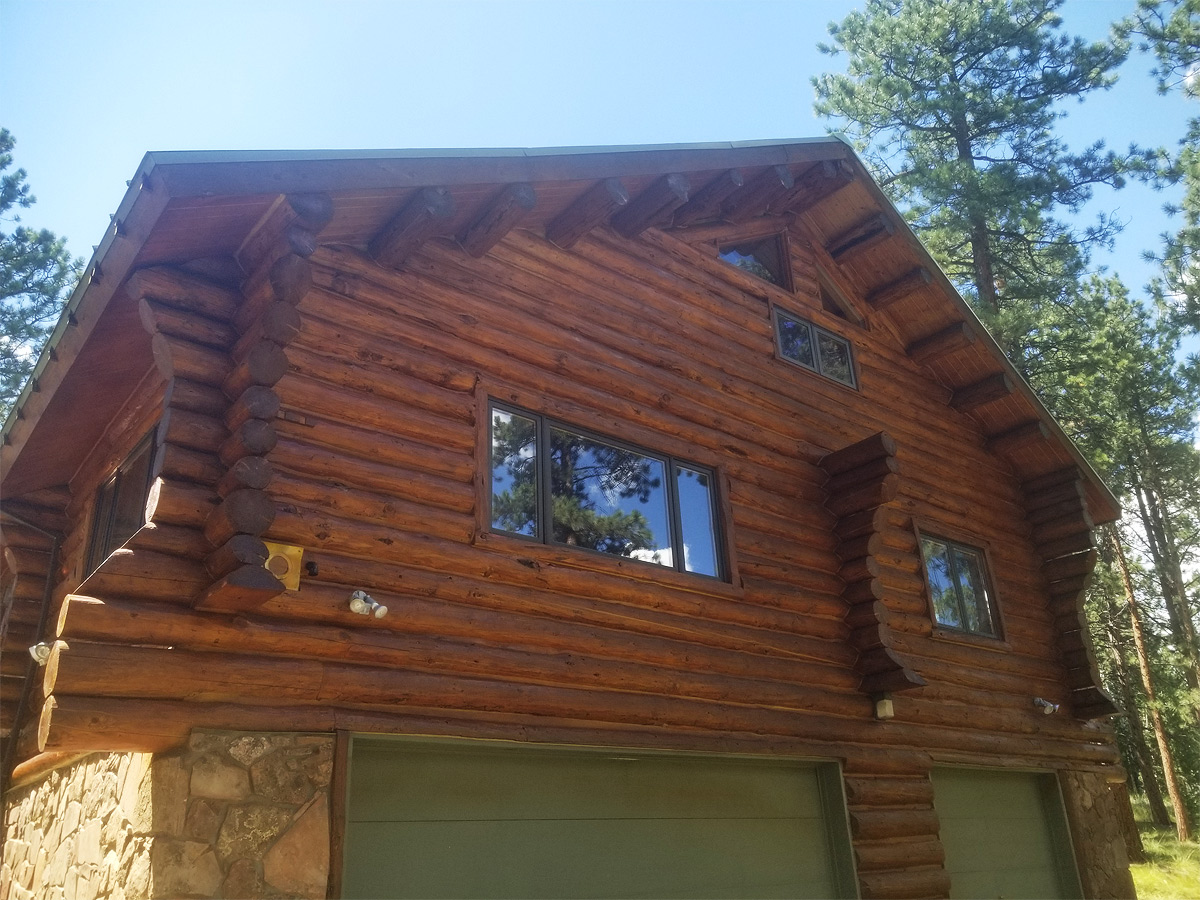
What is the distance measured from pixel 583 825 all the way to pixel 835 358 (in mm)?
6495

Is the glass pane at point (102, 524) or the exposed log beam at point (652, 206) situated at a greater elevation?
the exposed log beam at point (652, 206)

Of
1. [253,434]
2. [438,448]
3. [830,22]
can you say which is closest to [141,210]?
[253,434]

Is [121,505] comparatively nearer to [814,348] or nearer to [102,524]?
[102,524]

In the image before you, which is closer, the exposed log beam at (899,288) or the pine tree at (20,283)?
the exposed log beam at (899,288)

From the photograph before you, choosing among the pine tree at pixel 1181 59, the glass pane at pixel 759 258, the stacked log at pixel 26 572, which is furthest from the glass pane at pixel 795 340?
the pine tree at pixel 1181 59

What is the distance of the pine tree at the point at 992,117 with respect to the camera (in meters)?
21.0

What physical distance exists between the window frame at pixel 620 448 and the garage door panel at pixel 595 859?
1965mm

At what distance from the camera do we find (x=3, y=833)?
335 inches

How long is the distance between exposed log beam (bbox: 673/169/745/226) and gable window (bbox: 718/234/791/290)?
2.84ft

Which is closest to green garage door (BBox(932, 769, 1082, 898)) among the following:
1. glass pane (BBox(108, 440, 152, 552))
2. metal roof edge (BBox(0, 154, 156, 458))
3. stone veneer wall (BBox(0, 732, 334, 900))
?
stone veneer wall (BBox(0, 732, 334, 900))

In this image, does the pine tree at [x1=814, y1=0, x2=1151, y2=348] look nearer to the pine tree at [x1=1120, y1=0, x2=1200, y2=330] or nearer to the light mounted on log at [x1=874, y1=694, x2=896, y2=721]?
the pine tree at [x1=1120, y1=0, x2=1200, y2=330]

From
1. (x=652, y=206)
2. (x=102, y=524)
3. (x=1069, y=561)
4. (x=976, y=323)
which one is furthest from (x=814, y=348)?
(x=102, y=524)

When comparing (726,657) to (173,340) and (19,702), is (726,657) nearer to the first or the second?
(173,340)

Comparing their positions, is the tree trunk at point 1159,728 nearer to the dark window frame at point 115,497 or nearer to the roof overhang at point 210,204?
the roof overhang at point 210,204
